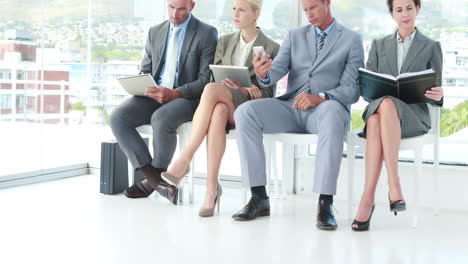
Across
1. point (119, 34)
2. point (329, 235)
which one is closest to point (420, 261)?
point (329, 235)

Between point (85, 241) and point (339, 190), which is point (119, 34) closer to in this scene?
point (339, 190)

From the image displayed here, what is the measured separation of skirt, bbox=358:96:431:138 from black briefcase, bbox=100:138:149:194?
1611 millimetres

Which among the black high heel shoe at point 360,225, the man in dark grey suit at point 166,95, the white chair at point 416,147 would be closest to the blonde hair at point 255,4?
the man in dark grey suit at point 166,95

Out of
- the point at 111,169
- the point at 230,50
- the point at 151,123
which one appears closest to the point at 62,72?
the point at 111,169

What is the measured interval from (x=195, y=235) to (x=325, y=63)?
128 centimetres

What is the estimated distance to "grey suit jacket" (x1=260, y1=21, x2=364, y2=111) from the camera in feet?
12.9

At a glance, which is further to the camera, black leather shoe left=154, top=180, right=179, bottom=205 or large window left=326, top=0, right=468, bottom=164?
large window left=326, top=0, right=468, bottom=164

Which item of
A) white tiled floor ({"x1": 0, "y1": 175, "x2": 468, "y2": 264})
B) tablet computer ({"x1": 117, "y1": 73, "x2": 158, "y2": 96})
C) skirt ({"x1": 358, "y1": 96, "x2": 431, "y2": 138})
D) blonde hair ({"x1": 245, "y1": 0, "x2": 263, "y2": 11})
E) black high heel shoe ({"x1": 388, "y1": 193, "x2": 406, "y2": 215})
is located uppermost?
blonde hair ({"x1": 245, "y1": 0, "x2": 263, "y2": 11})

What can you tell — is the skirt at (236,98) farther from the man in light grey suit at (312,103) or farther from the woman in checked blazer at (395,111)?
the woman in checked blazer at (395,111)

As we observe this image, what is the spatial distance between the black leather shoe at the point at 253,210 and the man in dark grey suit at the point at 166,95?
1.61ft

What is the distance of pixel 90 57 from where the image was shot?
17.5 ft

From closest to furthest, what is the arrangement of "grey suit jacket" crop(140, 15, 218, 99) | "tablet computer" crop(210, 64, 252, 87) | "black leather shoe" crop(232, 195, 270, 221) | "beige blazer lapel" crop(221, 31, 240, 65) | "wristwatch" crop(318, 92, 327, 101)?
1. "black leather shoe" crop(232, 195, 270, 221)
2. "wristwatch" crop(318, 92, 327, 101)
3. "tablet computer" crop(210, 64, 252, 87)
4. "beige blazer lapel" crop(221, 31, 240, 65)
5. "grey suit jacket" crop(140, 15, 218, 99)

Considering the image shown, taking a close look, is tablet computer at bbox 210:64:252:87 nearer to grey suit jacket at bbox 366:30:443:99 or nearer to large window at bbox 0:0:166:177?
grey suit jacket at bbox 366:30:443:99

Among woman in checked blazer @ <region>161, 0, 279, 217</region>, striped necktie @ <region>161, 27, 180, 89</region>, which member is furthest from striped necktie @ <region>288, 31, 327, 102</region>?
striped necktie @ <region>161, 27, 180, 89</region>
